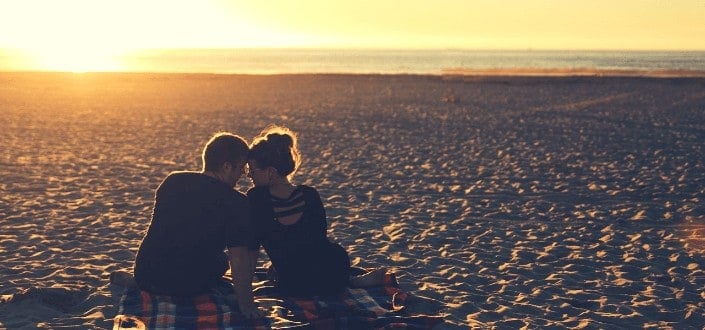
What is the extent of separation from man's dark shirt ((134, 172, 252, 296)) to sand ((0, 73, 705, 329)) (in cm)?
70

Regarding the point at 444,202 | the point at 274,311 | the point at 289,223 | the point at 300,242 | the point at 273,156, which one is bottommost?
the point at 444,202

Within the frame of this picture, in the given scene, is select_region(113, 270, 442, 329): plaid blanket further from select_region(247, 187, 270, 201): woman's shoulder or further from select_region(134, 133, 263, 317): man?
select_region(247, 187, 270, 201): woman's shoulder

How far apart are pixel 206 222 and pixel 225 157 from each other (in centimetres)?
51

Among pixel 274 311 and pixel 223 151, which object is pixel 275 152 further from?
pixel 274 311

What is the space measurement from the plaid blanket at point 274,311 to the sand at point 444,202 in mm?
426

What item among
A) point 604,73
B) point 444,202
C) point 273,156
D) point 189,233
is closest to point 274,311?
point 189,233

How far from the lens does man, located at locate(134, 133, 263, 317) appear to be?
17.8 ft

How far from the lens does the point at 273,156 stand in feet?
18.5

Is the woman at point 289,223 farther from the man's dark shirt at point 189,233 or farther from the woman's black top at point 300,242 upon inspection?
the man's dark shirt at point 189,233

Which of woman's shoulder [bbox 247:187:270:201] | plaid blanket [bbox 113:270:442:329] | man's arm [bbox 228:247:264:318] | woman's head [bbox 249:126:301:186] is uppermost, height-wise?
woman's head [bbox 249:126:301:186]

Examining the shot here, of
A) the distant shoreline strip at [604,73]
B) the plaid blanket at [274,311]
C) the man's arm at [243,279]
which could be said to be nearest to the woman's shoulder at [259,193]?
the man's arm at [243,279]

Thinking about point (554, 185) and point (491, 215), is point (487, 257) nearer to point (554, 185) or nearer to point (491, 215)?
point (491, 215)

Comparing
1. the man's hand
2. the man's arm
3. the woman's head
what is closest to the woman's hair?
the woman's head

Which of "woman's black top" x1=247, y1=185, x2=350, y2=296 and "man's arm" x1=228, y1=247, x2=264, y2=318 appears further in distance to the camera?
"woman's black top" x1=247, y1=185, x2=350, y2=296
